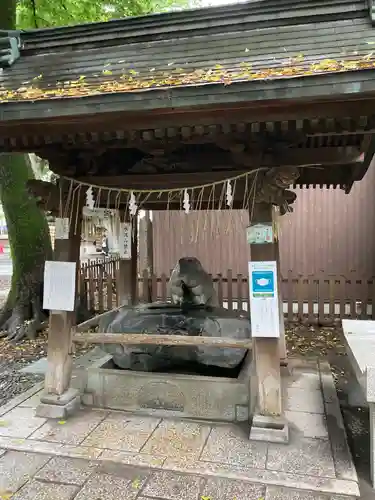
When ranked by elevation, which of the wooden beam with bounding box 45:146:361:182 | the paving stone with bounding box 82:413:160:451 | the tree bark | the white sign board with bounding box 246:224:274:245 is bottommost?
the paving stone with bounding box 82:413:160:451

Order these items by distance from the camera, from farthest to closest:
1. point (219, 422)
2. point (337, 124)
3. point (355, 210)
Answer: point (355, 210) < point (219, 422) < point (337, 124)

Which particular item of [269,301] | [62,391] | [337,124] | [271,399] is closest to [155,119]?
[337,124]

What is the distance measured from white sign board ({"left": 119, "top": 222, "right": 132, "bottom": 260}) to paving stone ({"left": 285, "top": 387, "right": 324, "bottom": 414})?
3.24m

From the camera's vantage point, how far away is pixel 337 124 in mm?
3525

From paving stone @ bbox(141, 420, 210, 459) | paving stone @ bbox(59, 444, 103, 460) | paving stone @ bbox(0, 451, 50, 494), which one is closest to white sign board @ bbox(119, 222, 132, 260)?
paving stone @ bbox(141, 420, 210, 459)

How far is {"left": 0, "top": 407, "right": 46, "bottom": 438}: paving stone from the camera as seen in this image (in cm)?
402

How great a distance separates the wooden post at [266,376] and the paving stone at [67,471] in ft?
5.11

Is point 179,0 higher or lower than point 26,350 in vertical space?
higher

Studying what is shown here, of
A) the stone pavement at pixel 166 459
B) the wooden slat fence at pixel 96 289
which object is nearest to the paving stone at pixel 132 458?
the stone pavement at pixel 166 459

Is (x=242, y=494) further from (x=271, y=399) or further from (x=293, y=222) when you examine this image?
(x=293, y=222)

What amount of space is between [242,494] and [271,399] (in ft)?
3.54

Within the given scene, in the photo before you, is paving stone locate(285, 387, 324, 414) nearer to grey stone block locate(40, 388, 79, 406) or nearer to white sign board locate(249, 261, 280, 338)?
white sign board locate(249, 261, 280, 338)

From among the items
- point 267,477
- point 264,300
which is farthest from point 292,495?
point 264,300

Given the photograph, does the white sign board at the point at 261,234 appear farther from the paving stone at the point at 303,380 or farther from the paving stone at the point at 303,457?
the paving stone at the point at 303,380
